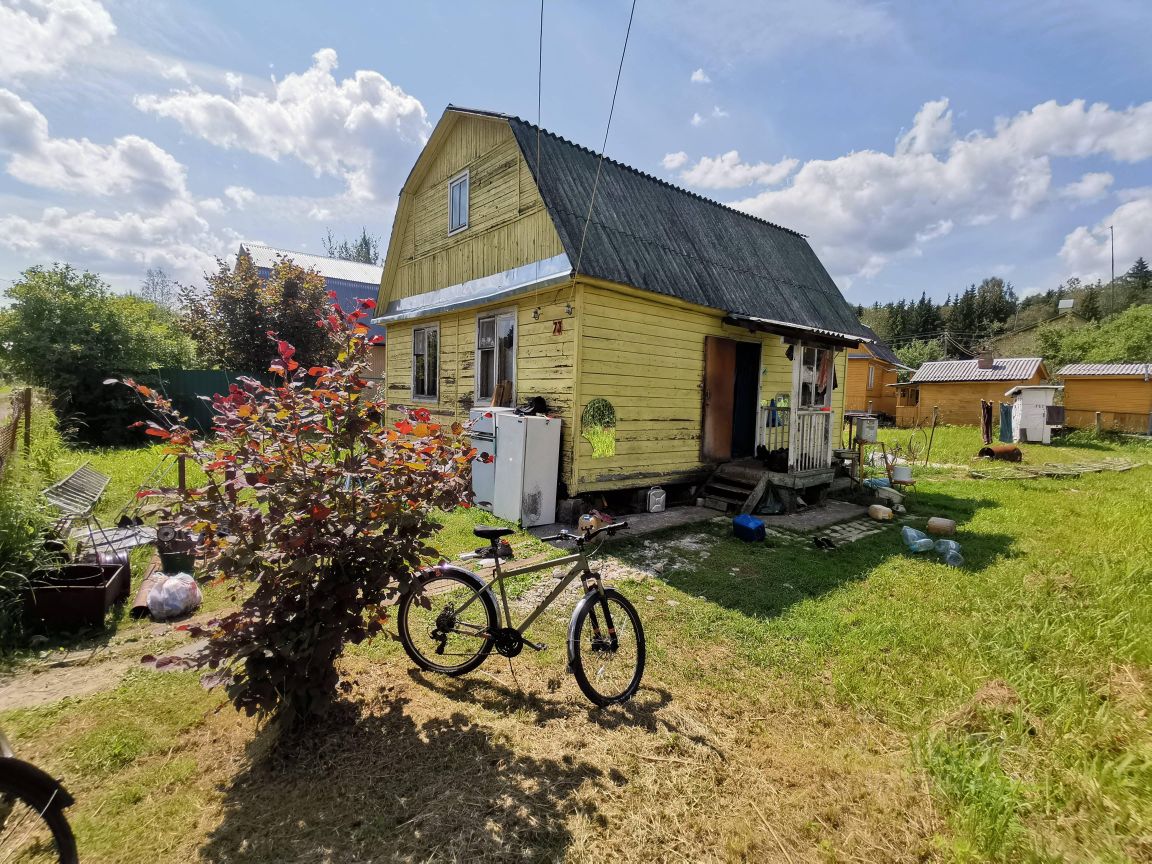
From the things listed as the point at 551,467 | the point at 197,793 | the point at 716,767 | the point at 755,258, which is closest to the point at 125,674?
the point at 197,793

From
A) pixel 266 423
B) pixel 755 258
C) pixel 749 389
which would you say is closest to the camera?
pixel 266 423

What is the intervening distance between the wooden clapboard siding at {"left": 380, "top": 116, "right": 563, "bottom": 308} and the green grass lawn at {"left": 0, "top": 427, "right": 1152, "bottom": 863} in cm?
616

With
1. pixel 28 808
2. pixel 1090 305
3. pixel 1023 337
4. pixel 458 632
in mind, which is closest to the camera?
pixel 28 808

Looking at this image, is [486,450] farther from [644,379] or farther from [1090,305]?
[1090,305]

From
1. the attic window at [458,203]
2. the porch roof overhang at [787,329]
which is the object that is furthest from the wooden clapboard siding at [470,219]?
the porch roof overhang at [787,329]

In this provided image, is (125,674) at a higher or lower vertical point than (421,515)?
lower

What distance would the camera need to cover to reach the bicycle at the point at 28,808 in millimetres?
1784

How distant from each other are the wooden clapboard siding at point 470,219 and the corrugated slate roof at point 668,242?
376mm

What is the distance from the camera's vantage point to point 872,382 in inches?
1065

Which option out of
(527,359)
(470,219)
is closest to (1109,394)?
(527,359)

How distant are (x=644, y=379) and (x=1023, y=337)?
69.9m

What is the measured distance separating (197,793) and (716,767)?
2633 mm

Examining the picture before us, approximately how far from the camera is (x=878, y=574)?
5.79 metres

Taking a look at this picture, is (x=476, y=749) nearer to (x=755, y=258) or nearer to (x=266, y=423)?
(x=266, y=423)
